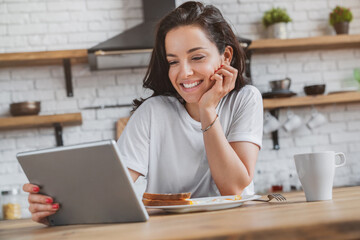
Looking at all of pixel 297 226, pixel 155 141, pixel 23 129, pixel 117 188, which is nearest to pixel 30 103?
pixel 23 129

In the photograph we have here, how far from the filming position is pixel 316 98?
3602 mm

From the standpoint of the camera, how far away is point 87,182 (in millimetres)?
986

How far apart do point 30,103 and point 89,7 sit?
87cm

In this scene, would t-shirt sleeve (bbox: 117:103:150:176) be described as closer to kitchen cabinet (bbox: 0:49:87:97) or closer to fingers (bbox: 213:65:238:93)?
fingers (bbox: 213:65:238:93)

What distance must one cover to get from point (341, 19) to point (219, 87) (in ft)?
8.27

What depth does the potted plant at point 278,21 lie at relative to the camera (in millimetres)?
3709

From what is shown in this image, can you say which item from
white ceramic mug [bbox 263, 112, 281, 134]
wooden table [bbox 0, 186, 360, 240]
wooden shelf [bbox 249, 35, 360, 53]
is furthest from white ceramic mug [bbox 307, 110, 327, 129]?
wooden table [bbox 0, 186, 360, 240]

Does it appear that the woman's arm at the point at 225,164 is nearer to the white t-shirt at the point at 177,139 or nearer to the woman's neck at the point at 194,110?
the white t-shirt at the point at 177,139

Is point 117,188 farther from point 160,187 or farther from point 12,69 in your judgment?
point 12,69

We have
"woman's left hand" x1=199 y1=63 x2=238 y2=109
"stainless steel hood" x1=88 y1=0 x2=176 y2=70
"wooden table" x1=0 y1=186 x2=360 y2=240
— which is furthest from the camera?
"stainless steel hood" x1=88 y1=0 x2=176 y2=70

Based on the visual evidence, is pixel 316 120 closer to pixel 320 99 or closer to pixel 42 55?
pixel 320 99

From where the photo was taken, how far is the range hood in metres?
3.19

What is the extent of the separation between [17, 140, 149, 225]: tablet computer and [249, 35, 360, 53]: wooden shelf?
2.70m

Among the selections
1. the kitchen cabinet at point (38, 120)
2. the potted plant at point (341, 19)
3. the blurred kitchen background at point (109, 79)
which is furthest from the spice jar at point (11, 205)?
the potted plant at point (341, 19)
